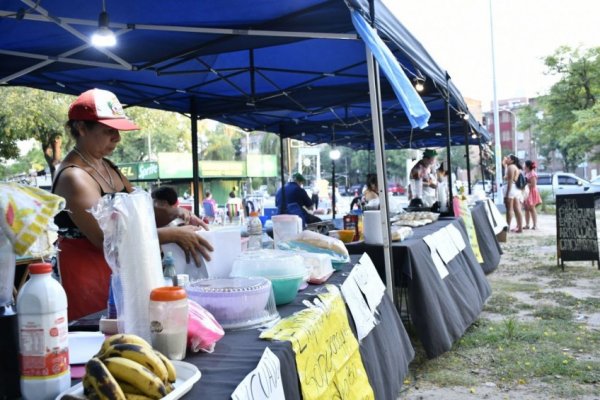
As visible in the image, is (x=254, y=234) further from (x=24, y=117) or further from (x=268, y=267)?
(x=24, y=117)

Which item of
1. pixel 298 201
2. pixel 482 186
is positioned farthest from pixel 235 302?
pixel 482 186

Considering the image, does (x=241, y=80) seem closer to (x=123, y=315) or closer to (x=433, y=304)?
(x=433, y=304)

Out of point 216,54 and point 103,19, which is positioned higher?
point 216,54

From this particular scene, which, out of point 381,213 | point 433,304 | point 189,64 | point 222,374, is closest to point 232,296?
point 222,374

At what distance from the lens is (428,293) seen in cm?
383

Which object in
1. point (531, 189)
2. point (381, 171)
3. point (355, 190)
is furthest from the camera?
point (355, 190)

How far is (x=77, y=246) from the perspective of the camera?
2168 millimetres

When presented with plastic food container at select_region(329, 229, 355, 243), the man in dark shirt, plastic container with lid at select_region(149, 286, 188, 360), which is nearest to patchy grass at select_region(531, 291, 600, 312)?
plastic food container at select_region(329, 229, 355, 243)

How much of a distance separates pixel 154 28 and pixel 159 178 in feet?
84.6

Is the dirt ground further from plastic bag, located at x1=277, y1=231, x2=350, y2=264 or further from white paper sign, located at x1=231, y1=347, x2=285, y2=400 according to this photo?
white paper sign, located at x1=231, y1=347, x2=285, y2=400

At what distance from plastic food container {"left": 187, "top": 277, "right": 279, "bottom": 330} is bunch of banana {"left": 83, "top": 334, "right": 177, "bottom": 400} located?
52 cm

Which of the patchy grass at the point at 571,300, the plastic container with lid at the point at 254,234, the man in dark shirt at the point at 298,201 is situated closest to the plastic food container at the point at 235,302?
the plastic container with lid at the point at 254,234

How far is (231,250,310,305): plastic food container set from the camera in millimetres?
2037

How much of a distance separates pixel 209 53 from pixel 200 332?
11.9 feet
